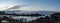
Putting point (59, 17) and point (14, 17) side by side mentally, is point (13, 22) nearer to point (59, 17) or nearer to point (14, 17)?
point (14, 17)

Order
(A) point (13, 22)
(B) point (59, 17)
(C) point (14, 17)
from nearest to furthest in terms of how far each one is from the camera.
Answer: (B) point (59, 17), (A) point (13, 22), (C) point (14, 17)

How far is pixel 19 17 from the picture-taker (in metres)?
4.72

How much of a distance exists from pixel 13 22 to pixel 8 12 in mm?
767

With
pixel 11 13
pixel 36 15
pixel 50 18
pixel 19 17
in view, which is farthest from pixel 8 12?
pixel 50 18

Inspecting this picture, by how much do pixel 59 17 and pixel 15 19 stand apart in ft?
4.90

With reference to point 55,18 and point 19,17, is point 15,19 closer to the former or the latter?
point 19,17

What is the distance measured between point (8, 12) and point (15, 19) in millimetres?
537

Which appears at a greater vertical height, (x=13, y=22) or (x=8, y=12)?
(x=8, y=12)

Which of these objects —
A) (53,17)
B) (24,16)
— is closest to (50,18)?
(53,17)

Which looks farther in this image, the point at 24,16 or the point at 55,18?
the point at 24,16

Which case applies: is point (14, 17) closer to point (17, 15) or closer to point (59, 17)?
point (17, 15)

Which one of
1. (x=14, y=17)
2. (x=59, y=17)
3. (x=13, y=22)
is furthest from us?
(x=14, y=17)

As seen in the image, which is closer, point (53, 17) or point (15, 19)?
point (53, 17)

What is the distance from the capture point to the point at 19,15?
477 cm
